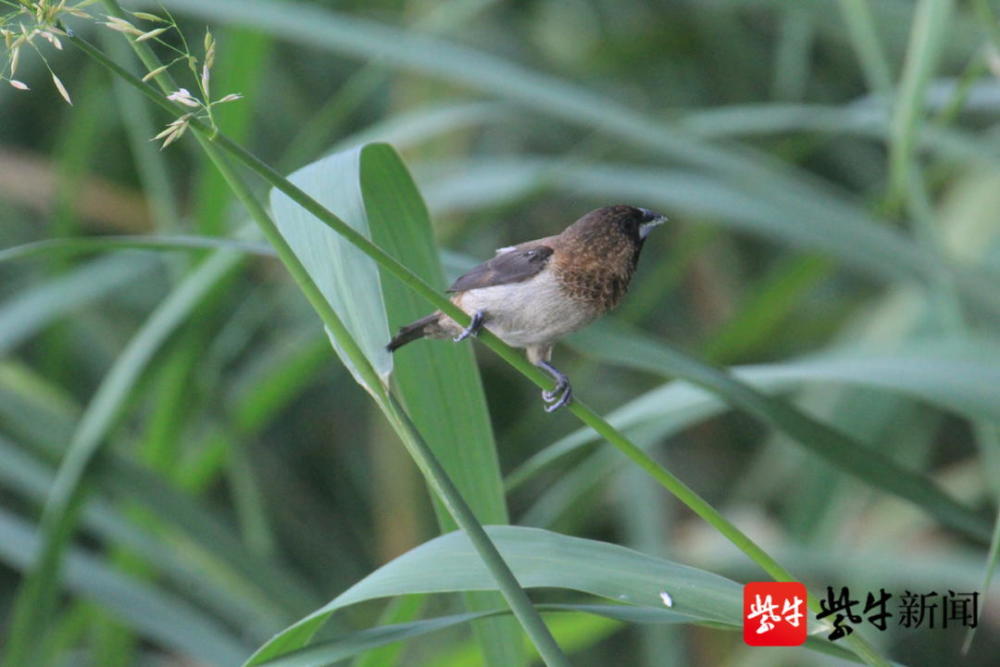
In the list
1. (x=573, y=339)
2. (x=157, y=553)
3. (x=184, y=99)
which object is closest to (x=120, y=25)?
(x=184, y=99)

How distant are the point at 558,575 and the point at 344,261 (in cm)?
31

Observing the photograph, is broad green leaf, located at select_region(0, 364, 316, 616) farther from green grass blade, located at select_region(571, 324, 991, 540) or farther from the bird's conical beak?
the bird's conical beak

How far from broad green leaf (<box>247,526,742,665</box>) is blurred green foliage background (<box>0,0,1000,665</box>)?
27 centimetres

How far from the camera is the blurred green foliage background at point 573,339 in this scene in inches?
71.4

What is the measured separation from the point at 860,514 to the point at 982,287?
91cm

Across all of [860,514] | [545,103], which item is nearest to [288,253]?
[545,103]

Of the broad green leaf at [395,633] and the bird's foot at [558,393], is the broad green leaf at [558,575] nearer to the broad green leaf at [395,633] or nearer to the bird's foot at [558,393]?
the broad green leaf at [395,633]

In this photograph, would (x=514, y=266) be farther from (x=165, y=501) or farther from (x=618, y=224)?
(x=165, y=501)

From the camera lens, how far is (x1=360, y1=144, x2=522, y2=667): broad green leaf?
982 millimetres

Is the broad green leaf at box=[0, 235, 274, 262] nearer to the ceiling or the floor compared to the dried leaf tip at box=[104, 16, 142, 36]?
nearer to the ceiling

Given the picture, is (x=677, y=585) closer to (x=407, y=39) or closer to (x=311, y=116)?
(x=407, y=39)

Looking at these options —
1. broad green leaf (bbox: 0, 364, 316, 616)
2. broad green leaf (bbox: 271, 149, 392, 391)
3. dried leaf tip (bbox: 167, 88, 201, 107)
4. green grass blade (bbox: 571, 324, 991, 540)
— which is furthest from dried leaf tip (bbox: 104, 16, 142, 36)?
broad green leaf (bbox: 0, 364, 316, 616)

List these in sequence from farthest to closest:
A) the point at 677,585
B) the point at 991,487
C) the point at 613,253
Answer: the point at 991,487 → the point at 613,253 → the point at 677,585

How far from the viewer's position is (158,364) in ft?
5.28
